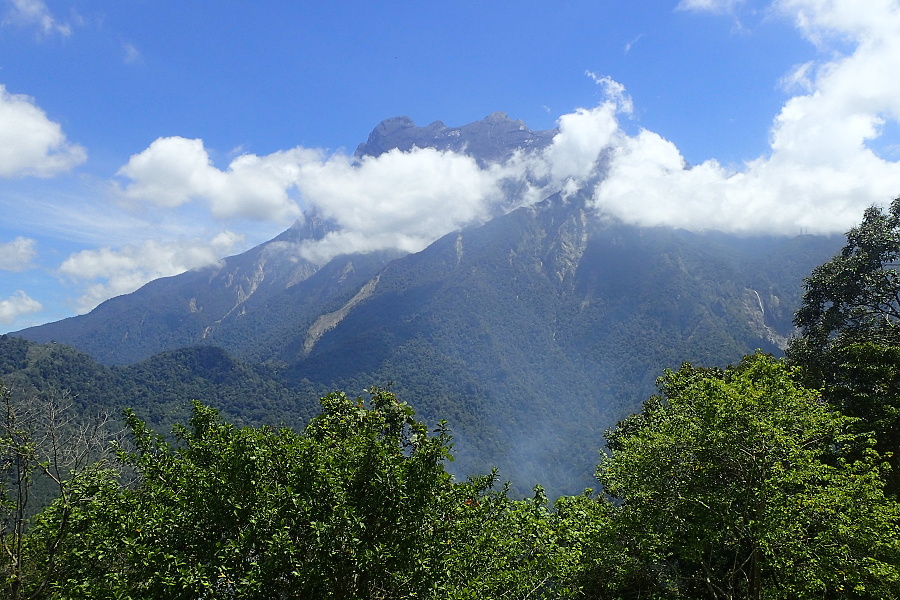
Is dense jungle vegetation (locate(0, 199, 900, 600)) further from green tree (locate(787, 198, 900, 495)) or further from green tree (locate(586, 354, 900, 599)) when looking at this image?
green tree (locate(787, 198, 900, 495))

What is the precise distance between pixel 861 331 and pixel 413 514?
1073 inches

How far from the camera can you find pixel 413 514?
8.24 meters

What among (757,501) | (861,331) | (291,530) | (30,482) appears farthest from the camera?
(861,331)

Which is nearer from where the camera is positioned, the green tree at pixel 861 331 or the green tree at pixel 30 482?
the green tree at pixel 30 482

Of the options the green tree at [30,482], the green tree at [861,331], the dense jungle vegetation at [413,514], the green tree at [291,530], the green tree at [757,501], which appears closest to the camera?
the green tree at [291,530]

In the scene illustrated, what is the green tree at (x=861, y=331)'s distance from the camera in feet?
61.7

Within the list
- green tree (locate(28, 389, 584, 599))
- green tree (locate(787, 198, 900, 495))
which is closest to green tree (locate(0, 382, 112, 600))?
green tree (locate(28, 389, 584, 599))

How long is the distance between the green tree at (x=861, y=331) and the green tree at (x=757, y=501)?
236 inches

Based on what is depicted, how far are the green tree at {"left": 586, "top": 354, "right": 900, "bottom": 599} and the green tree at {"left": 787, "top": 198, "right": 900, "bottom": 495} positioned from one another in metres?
6.00

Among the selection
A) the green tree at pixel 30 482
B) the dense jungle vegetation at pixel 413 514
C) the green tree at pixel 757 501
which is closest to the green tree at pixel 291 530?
the dense jungle vegetation at pixel 413 514

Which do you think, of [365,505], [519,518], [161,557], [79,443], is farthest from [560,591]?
[79,443]

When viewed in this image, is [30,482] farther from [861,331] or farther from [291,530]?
[861,331]

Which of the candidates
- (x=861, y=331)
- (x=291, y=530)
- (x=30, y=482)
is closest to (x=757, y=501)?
(x=291, y=530)

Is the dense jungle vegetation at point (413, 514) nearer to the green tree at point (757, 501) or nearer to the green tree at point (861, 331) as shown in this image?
the green tree at point (757, 501)
